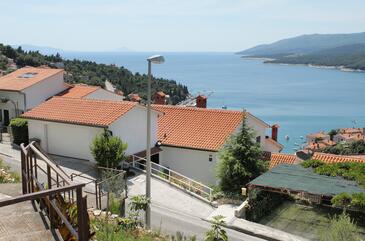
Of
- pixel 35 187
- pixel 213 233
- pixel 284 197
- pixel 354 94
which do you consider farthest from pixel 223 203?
pixel 354 94

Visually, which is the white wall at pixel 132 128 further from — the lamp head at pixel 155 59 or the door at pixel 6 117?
the door at pixel 6 117

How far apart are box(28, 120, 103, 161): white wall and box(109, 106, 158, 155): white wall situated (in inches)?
43.9

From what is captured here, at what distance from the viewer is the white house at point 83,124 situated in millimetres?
23391


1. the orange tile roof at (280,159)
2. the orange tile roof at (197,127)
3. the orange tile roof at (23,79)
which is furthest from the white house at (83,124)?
the orange tile roof at (280,159)

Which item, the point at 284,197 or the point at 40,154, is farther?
the point at 284,197

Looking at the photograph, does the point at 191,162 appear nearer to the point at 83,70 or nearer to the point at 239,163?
the point at 239,163

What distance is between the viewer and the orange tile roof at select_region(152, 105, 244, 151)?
26609 millimetres

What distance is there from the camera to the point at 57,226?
5773mm

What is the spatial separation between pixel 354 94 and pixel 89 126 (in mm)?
176505

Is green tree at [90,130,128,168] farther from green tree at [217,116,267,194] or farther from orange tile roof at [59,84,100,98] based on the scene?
orange tile roof at [59,84,100,98]

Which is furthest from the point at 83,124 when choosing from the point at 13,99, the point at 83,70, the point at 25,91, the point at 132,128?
the point at 83,70

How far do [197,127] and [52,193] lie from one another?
2428 centimetres

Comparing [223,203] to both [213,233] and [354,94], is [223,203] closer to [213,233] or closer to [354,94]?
[213,233]

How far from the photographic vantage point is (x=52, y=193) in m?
4.38
